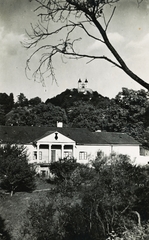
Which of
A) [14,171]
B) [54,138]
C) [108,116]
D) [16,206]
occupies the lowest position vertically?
[16,206]

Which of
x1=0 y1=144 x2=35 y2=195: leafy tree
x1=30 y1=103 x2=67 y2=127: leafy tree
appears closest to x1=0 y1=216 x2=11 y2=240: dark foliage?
x1=0 y1=144 x2=35 y2=195: leafy tree

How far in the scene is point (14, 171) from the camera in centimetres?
2659

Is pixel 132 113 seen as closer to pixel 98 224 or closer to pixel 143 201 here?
pixel 143 201

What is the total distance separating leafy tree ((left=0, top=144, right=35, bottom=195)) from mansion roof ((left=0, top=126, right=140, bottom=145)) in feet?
20.4

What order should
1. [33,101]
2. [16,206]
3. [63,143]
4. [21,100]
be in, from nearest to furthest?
[16,206] < [63,143] < [21,100] < [33,101]

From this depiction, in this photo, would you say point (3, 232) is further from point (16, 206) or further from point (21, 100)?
point (21, 100)

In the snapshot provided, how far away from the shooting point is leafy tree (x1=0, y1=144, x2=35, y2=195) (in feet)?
86.9

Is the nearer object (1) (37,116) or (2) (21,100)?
(1) (37,116)

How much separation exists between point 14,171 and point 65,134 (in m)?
14.6

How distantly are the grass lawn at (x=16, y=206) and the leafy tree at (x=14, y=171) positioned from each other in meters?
1.01

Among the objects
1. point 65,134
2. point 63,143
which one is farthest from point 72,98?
point 63,143

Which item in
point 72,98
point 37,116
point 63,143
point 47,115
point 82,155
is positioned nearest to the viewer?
point 63,143

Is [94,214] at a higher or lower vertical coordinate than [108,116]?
lower

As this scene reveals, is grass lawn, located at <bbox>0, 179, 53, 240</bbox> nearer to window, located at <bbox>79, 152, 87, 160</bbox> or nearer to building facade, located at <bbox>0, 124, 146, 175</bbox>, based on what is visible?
building facade, located at <bbox>0, 124, 146, 175</bbox>
